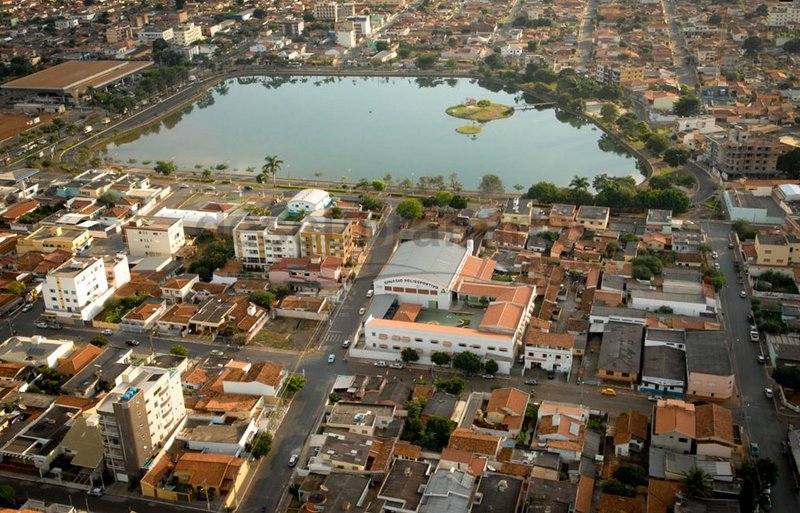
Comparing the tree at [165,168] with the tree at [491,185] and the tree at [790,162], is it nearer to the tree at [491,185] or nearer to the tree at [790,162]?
the tree at [491,185]

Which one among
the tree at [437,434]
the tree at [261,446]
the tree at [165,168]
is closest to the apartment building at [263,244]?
the tree at [261,446]

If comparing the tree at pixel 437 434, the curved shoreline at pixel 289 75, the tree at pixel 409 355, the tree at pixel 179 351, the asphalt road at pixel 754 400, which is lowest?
the curved shoreline at pixel 289 75

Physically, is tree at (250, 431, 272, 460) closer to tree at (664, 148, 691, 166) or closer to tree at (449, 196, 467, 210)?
tree at (449, 196, 467, 210)

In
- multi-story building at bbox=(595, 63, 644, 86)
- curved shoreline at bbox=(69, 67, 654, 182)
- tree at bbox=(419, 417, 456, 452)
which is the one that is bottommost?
curved shoreline at bbox=(69, 67, 654, 182)

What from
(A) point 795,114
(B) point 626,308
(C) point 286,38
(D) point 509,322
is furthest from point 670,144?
(C) point 286,38

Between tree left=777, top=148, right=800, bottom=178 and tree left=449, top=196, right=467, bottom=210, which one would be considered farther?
tree left=777, top=148, right=800, bottom=178

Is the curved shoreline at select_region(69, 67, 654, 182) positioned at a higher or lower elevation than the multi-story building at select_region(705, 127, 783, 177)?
lower

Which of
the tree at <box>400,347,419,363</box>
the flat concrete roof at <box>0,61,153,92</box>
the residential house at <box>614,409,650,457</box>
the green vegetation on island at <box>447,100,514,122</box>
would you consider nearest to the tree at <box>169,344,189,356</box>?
the tree at <box>400,347,419,363</box>
